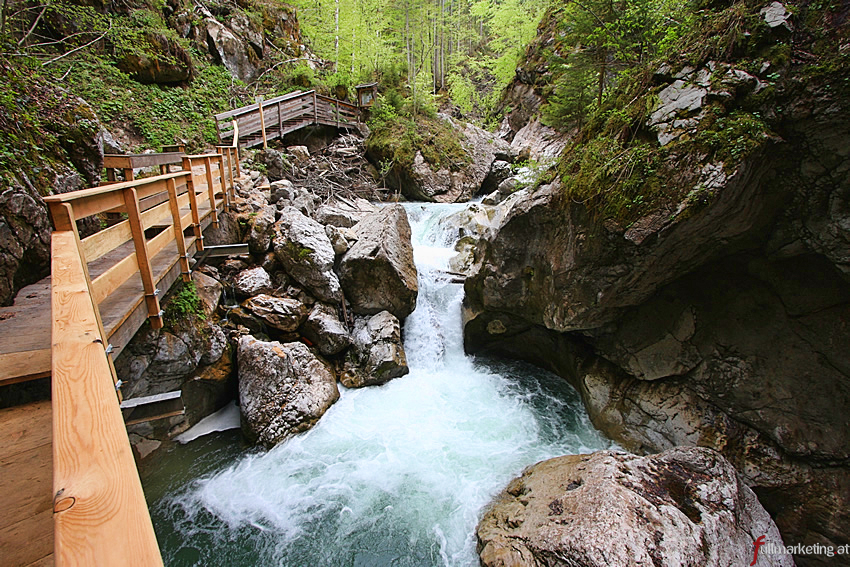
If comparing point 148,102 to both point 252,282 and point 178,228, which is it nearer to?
point 252,282

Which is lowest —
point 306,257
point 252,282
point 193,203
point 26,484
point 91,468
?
point 252,282

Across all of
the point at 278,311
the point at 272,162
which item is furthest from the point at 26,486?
the point at 272,162

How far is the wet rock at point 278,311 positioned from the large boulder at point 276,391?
51 cm

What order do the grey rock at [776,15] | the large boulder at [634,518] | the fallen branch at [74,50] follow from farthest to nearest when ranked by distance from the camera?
1. the fallen branch at [74,50]
2. the grey rock at [776,15]
3. the large boulder at [634,518]

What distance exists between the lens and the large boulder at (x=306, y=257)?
7242 millimetres

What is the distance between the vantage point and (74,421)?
112 cm

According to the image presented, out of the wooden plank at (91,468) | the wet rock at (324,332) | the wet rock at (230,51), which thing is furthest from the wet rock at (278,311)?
the wet rock at (230,51)

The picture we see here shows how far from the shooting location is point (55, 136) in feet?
15.7

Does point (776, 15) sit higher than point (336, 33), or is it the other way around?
point (336, 33)

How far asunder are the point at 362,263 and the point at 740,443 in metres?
7.12

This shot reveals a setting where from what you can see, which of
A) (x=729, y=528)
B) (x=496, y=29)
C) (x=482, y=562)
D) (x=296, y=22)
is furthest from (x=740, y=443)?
(x=496, y=29)

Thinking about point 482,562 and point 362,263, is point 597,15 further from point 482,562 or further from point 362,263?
point 482,562

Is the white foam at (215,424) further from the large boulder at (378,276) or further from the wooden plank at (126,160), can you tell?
the wooden plank at (126,160)

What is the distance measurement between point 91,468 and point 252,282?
629cm
